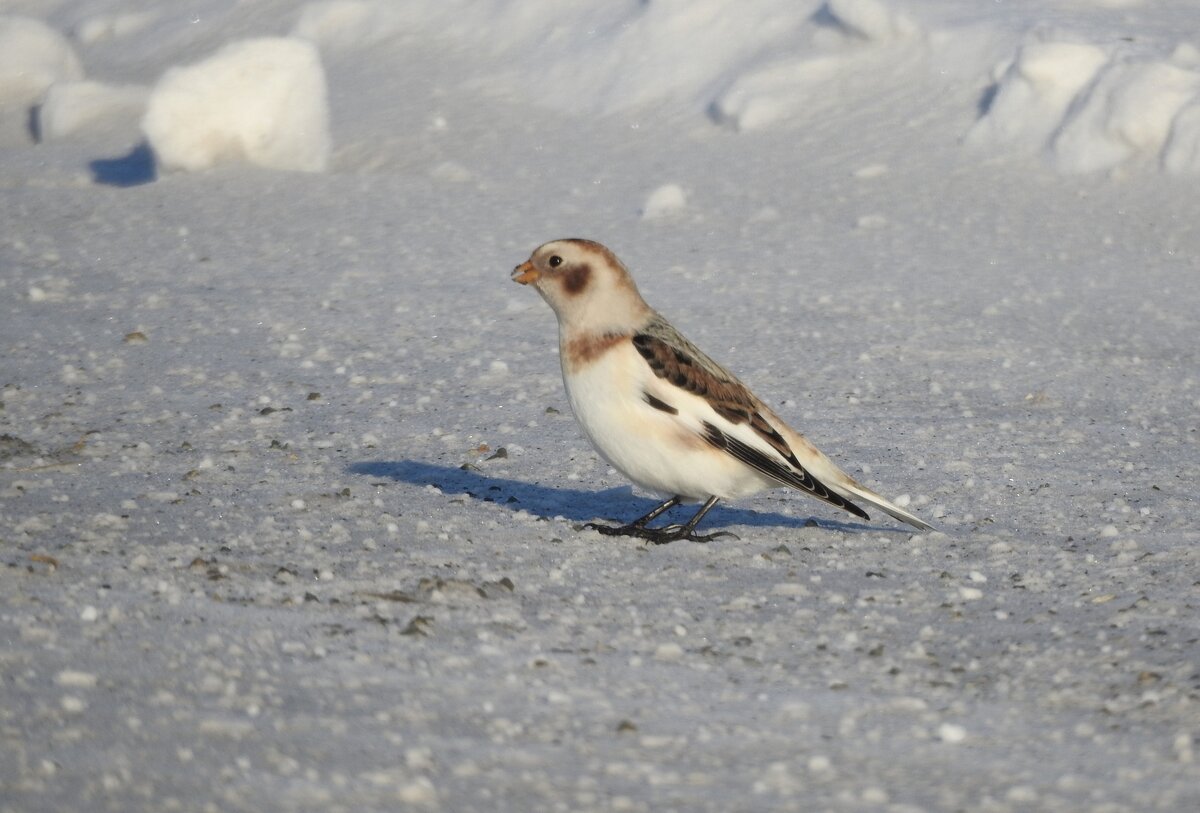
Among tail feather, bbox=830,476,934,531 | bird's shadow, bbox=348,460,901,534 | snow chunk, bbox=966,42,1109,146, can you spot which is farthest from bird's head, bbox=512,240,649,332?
snow chunk, bbox=966,42,1109,146

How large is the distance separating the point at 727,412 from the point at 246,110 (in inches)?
270

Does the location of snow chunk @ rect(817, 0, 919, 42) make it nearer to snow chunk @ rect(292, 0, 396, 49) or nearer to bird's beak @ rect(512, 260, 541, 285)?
snow chunk @ rect(292, 0, 396, 49)

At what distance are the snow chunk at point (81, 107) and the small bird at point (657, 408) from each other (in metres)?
8.37

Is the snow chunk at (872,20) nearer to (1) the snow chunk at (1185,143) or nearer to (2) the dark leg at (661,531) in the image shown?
(1) the snow chunk at (1185,143)

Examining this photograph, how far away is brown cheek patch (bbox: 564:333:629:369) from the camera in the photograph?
16.4 feet

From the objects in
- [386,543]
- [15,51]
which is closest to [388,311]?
[386,543]

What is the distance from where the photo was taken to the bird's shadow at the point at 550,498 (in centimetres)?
553

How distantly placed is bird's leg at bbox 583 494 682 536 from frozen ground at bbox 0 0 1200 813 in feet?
0.24

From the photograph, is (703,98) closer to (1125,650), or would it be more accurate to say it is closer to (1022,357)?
(1022,357)

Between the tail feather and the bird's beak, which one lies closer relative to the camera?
the tail feather

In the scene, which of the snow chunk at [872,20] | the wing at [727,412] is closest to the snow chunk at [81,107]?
the snow chunk at [872,20]

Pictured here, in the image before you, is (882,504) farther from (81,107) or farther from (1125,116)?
(81,107)

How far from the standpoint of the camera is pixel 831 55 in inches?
464

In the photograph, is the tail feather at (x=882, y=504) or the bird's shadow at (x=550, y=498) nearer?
the tail feather at (x=882, y=504)
